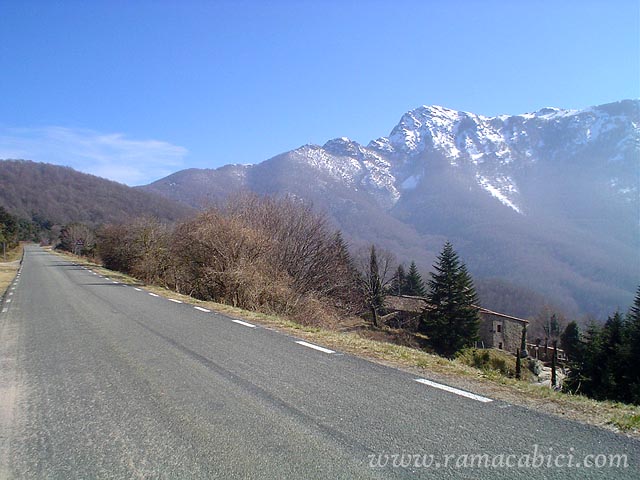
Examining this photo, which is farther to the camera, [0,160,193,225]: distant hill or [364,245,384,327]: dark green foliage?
[0,160,193,225]: distant hill

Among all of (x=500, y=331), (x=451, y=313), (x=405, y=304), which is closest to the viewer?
(x=451, y=313)

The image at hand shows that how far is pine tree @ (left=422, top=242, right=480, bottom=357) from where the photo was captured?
40125 millimetres

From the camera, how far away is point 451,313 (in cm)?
4069

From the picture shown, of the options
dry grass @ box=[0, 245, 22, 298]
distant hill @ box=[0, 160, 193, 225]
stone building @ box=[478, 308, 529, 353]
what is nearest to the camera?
dry grass @ box=[0, 245, 22, 298]

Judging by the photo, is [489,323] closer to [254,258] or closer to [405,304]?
[405,304]

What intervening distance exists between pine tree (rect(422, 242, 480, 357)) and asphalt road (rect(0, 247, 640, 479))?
117 ft

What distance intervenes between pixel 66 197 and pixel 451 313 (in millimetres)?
133694

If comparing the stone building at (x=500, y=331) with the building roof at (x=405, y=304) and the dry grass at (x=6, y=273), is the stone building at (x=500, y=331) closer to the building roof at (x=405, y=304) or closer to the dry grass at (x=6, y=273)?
the building roof at (x=405, y=304)

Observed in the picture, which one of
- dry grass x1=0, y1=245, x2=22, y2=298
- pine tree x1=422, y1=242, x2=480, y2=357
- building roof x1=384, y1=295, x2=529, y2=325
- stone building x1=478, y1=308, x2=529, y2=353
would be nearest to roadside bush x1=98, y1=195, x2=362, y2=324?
dry grass x1=0, y1=245, x2=22, y2=298

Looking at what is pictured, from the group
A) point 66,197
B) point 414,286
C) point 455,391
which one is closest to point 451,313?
point 414,286

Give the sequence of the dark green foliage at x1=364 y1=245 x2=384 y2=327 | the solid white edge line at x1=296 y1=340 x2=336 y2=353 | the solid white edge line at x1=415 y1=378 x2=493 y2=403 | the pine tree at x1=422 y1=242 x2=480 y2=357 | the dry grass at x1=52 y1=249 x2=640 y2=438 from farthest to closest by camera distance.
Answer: the dark green foliage at x1=364 y1=245 x2=384 y2=327, the pine tree at x1=422 y1=242 x2=480 y2=357, the solid white edge line at x1=296 y1=340 x2=336 y2=353, the solid white edge line at x1=415 y1=378 x2=493 y2=403, the dry grass at x1=52 y1=249 x2=640 y2=438

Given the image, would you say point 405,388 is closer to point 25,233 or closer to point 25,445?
point 25,445

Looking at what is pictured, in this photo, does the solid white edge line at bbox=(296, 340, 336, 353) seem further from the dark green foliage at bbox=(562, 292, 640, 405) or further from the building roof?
the building roof

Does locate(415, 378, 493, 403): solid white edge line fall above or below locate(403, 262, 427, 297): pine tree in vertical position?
below
